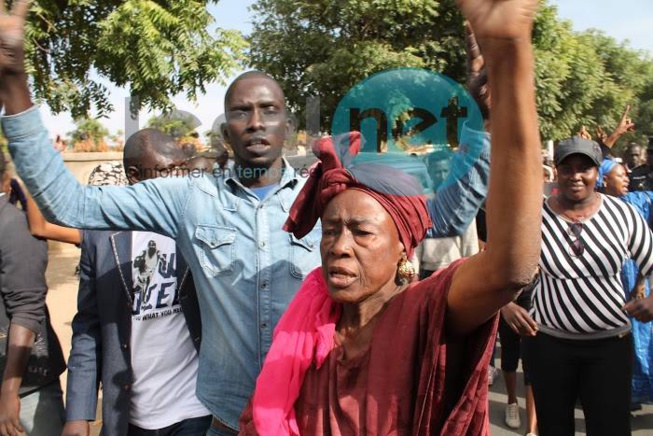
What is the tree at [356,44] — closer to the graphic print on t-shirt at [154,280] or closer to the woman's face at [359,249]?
the graphic print on t-shirt at [154,280]

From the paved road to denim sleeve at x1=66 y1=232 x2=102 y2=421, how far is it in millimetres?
2014

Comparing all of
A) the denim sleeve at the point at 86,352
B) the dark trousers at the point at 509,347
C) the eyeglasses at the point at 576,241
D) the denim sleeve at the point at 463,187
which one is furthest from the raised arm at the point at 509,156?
the dark trousers at the point at 509,347

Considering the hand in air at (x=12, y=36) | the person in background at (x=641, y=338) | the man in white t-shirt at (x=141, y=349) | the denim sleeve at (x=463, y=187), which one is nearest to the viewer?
the hand in air at (x=12, y=36)

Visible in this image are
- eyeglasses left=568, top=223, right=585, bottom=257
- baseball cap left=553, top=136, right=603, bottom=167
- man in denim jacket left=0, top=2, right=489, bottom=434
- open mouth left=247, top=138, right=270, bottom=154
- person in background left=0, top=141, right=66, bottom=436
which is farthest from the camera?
baseball cap left=553, top=136, right=603, bottom=167

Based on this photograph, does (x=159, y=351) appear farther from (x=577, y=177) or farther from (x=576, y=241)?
(x=577, y=177)

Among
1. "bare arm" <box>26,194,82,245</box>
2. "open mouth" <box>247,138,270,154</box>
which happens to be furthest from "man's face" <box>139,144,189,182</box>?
"open mouth" <box>247,138,270,154</box>

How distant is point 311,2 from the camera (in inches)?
591

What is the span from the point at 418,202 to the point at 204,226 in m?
0.82

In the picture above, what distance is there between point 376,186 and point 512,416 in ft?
11.2

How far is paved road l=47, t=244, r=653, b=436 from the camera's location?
439 cm

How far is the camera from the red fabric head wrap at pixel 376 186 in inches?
63.0

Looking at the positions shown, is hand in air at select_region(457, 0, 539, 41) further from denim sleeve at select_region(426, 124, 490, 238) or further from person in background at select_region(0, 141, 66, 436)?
person in background at select_region(0, 141, 66, 436)

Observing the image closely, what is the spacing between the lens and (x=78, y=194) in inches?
73.7

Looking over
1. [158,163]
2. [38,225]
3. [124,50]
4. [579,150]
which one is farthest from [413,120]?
[38,225]
